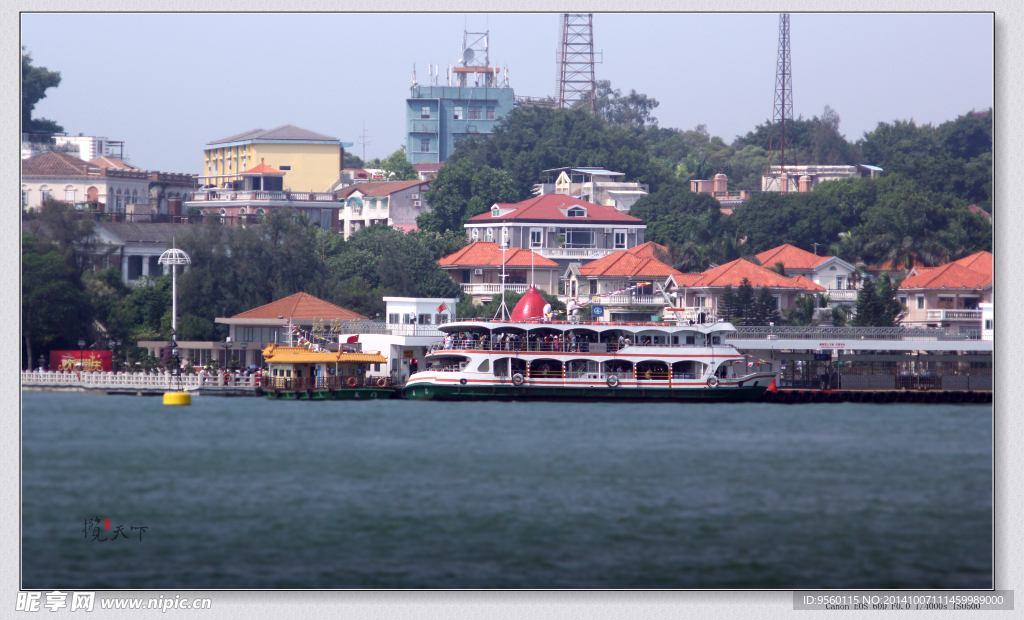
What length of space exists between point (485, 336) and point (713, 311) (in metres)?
16.7

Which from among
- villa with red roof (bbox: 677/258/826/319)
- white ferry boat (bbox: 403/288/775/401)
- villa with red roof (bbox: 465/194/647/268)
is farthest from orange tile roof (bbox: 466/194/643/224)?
white ferry boat (bbox: 403/288/775/401)

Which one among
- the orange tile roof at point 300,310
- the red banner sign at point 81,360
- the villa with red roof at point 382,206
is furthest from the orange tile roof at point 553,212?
the red banner sign at point 81,360

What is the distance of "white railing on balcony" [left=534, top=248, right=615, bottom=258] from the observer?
63750 mm

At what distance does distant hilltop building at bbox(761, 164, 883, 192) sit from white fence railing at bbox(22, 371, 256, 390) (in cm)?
4844

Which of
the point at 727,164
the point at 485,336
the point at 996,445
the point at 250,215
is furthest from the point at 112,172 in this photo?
the point at 727,164

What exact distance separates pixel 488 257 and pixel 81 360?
921 inches

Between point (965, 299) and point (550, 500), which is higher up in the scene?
point (965, 299)

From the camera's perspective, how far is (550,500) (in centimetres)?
2353

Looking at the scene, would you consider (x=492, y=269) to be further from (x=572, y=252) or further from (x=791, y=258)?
(x=791, y=258)

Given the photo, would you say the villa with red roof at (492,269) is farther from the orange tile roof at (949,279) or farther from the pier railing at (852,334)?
the pier railing at (852,334)

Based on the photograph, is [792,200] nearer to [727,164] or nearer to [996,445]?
[727,164]

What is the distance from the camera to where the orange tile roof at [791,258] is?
58.7m

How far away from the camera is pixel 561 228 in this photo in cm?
6481

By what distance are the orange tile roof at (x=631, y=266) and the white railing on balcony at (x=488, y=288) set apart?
2.93 meters
